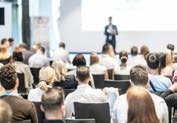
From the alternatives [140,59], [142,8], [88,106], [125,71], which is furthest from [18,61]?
[142,8]

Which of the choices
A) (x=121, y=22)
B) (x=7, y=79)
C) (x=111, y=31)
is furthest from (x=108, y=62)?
(x=121, y=22)

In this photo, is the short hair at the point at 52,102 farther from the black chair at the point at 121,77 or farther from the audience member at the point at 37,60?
the audience member at the point at 37,60

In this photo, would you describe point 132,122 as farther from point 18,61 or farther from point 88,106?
point 18,61

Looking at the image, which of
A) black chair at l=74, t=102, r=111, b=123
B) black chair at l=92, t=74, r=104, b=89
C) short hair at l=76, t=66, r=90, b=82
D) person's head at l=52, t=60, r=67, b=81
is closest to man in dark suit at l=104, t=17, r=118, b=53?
black chair at l=92, t=74, r=104, b=89

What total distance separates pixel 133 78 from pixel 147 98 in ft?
3.38

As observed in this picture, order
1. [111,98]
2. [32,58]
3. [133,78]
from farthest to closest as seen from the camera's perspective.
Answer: [32,58]
[111,98]
[133,78]

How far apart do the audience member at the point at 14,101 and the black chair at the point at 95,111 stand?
0.59 meters

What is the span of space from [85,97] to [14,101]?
3.50ft

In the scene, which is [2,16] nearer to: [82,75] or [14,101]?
[82,75]

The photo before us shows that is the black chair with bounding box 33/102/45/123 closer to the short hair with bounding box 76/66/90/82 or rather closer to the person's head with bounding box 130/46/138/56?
the short hair with bounding box 76/66/90/82

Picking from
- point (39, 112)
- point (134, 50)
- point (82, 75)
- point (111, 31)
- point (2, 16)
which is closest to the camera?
point (39, 112)

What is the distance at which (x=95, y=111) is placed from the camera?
4.33 meters

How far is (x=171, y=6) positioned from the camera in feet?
53.9

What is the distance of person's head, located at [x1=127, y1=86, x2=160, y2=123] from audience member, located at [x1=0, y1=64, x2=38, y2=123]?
111 centimetres
